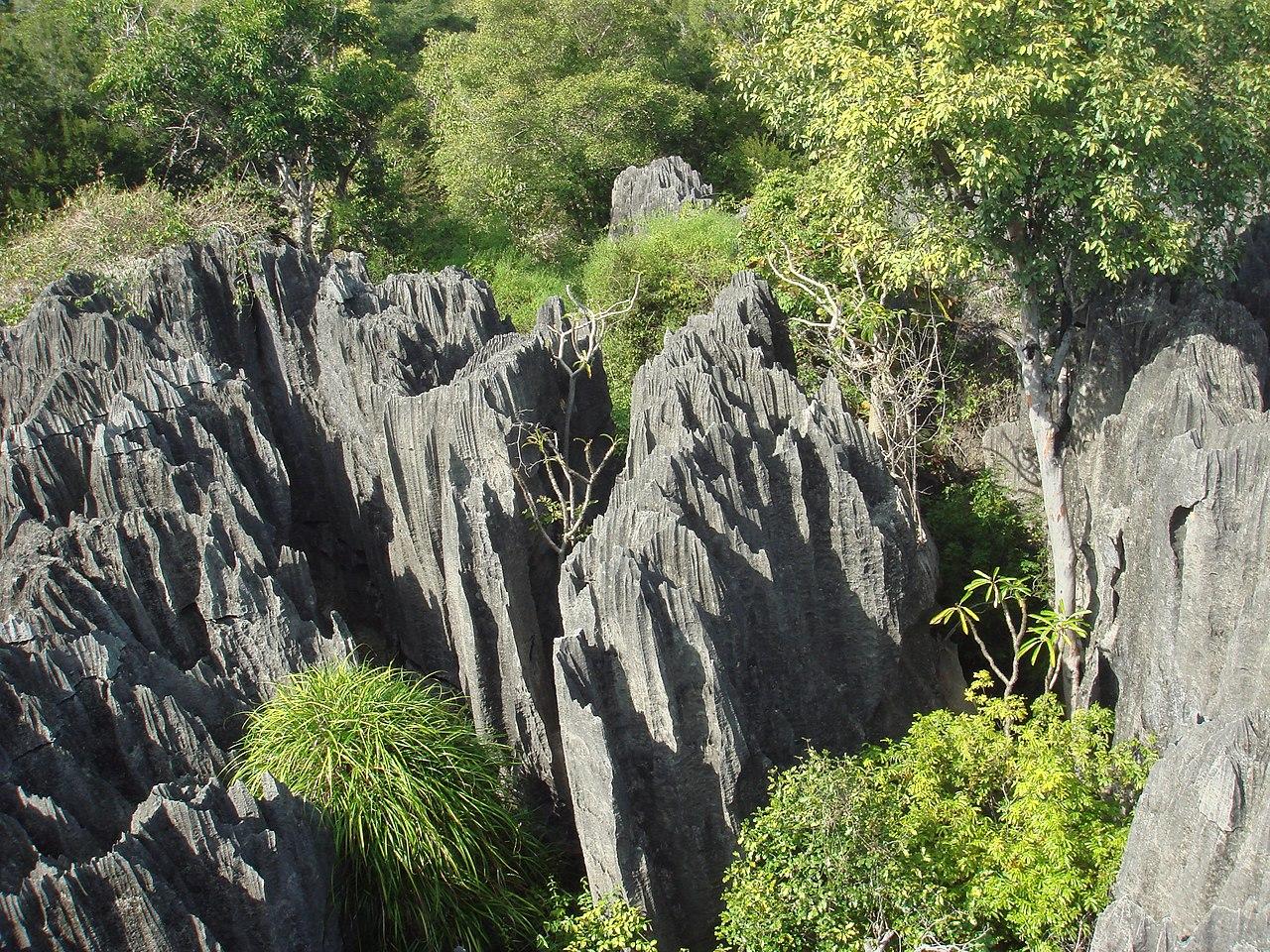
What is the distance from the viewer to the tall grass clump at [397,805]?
8.60 m

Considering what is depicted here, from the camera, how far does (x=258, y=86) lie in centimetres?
1969

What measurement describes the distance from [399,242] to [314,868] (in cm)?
1710

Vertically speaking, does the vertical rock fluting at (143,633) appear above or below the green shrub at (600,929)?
above

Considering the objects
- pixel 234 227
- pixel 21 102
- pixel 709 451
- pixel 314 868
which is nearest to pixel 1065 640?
pixel 709 451

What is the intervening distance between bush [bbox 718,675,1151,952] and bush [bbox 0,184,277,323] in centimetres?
1234

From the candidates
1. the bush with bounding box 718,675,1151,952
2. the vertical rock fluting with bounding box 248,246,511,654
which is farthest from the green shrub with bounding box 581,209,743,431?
the bush with bounding box 718,675,1151,952

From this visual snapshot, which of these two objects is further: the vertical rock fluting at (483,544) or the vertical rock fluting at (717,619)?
the vertical rock fluting at (483,544)

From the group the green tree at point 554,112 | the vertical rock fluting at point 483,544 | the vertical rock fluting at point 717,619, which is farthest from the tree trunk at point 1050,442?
the green tree at point 554,112

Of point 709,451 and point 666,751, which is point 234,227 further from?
point 666,751

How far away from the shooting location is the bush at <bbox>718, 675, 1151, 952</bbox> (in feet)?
27.3

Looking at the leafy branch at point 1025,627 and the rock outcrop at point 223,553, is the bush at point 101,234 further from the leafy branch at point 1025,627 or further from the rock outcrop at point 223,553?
the leafy branch at point 1025,627

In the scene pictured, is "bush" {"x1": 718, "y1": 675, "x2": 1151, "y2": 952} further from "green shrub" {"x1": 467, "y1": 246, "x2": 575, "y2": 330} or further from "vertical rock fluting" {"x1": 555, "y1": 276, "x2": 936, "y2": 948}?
"green shrub" {"x1": 467, "y1": 246, "x2": 575, "y2": 330}

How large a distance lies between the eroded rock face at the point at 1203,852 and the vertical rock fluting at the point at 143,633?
5.22 m

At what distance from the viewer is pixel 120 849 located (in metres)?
6.72
